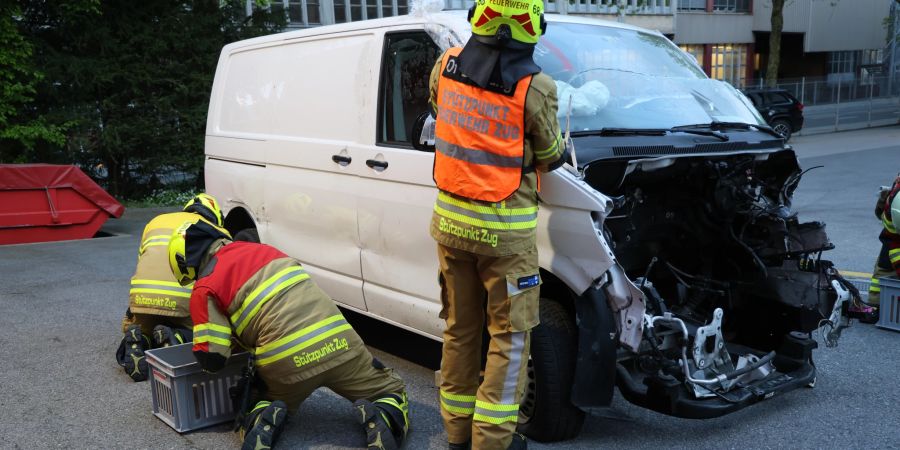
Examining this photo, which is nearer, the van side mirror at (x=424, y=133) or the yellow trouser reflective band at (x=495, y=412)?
the yellow trouser reflective band at (x=495, y=412)

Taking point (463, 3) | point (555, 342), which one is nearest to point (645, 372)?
point (555, 342)

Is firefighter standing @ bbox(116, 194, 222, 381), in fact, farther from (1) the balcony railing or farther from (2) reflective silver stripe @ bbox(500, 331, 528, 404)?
(1) the balcony railing

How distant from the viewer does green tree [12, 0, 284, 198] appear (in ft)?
42.4

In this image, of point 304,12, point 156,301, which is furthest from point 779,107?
point 156,301

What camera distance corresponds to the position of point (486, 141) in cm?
344

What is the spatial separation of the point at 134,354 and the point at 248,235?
4.43ft

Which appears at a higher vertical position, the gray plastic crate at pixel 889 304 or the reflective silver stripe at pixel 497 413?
the reflective silver stripe at pixel 497 413

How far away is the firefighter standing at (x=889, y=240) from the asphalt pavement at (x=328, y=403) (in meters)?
0.38

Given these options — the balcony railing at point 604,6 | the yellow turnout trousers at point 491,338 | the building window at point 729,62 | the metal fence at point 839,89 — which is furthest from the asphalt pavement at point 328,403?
the building window at point 729,62

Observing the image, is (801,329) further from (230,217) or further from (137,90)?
(137,90)

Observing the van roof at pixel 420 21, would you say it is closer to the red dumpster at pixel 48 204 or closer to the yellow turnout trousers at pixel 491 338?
the yellow turnout trousers at pixel 491 338

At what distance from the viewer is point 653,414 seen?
4355mm

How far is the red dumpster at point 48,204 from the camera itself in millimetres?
9875

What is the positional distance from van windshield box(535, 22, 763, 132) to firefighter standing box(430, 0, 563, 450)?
56 centimetres
